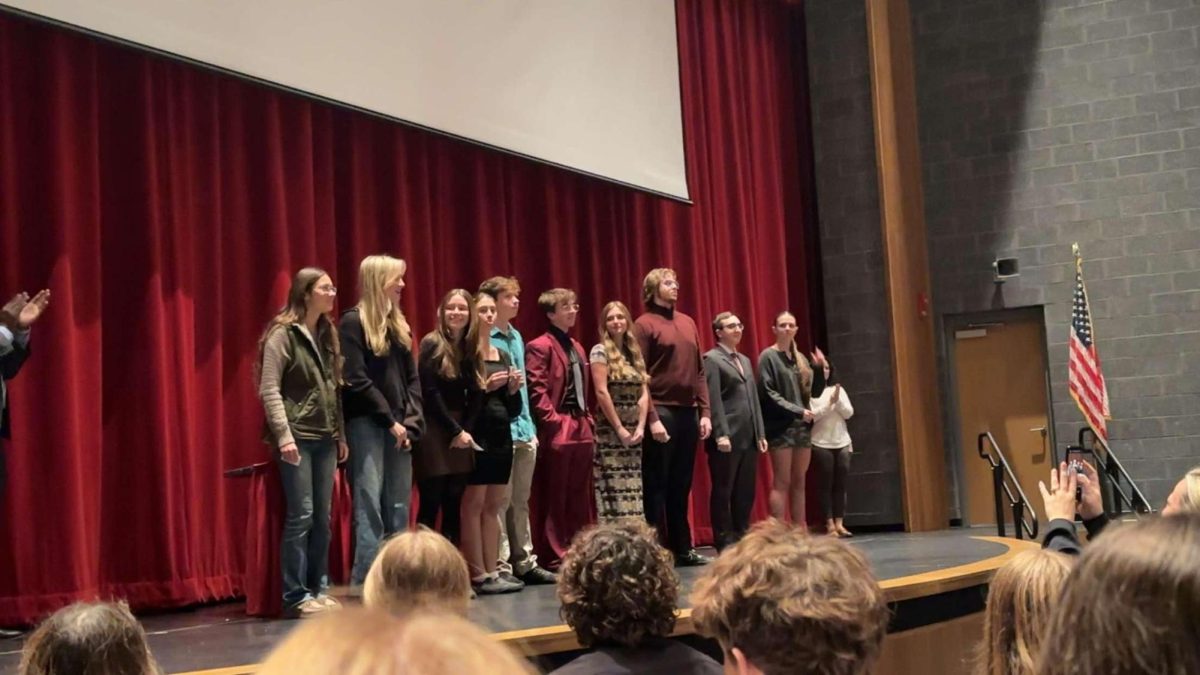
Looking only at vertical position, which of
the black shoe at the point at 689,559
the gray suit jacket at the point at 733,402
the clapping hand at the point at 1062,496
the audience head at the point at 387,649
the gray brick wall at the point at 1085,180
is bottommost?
the black shoe at the point at 689,559


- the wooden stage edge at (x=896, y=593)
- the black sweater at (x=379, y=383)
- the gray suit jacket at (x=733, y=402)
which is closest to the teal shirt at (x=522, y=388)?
the black sweater at (x=379, y=383)

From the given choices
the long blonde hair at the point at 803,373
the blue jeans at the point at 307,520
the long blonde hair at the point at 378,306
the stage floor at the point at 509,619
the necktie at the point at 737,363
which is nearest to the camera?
the stage floor at the point at 509,619

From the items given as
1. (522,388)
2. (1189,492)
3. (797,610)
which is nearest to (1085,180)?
(522,388)

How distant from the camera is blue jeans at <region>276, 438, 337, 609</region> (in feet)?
13.7

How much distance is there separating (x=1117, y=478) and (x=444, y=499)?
5.32m

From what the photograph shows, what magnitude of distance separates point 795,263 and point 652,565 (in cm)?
703

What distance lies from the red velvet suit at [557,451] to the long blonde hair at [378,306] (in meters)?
1.00

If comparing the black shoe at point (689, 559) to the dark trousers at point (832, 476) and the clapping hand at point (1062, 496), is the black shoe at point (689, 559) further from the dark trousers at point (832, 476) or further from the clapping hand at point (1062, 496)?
the clapping hand at point (1062, 496)

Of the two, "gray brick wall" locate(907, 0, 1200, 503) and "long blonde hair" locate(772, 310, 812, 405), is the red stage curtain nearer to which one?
"long blonde hair" locate(772, 310, 812, 405)

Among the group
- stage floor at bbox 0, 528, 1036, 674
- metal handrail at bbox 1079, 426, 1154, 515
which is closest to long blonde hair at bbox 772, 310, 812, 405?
stage floor at bbox 0, 528, 1036, 674

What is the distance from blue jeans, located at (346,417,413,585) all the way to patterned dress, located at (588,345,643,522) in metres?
1.09

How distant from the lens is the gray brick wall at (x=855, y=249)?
865 cm

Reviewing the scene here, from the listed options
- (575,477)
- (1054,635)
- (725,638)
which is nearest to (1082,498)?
(725,638)

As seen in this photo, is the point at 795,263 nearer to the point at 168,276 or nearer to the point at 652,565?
the point at 168,276
